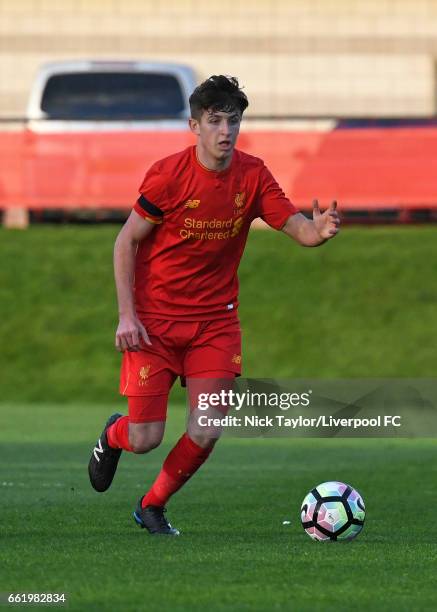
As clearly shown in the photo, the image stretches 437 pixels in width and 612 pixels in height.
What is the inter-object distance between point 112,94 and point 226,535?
597 inches

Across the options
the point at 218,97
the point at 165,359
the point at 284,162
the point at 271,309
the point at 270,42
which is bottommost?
the point at 165,359

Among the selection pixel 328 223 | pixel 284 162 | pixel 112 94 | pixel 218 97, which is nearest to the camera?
pixel 218 97

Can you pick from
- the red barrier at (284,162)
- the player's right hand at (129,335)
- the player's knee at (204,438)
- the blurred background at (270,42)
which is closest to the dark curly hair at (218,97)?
the player's right hand at (129,335)

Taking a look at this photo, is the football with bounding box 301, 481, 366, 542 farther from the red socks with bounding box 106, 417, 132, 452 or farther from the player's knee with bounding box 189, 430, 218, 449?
the red socks with bounding box 106, 417, 132, 452

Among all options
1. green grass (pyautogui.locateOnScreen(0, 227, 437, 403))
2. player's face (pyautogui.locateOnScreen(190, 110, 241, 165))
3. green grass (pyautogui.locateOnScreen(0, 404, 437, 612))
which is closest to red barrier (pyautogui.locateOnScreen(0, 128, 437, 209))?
green grass (pyautogui.locateOnScreen(0, 227, 437, 403))

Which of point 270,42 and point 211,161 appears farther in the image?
point 270,42

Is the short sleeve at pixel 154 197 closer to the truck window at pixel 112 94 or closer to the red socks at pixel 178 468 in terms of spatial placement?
the red socks at pixel 178 468

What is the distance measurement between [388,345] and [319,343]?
0.77m

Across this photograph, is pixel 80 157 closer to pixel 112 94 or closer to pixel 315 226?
pixel 112 94

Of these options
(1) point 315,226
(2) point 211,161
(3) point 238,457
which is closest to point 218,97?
(2) point 211,161

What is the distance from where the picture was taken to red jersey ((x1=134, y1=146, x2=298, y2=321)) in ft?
27.2

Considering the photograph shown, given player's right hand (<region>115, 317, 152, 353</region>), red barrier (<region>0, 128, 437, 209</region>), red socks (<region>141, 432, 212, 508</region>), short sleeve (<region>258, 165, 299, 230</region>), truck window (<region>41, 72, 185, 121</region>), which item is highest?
truck window (<region>41, 72, 185, 121</region>)

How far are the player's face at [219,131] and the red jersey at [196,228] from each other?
14 cm

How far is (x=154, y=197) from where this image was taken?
27.2 ft
